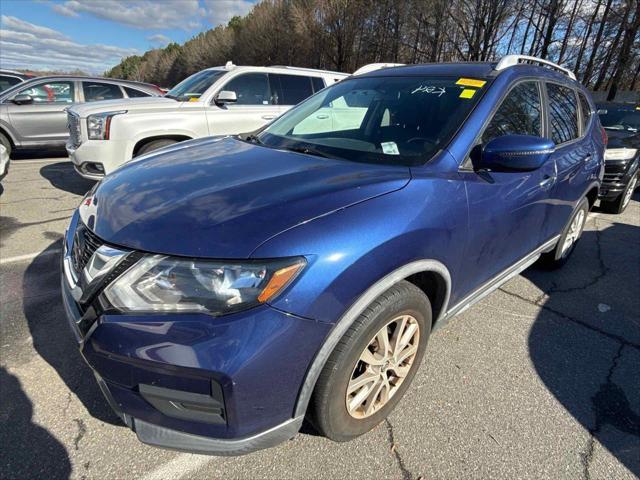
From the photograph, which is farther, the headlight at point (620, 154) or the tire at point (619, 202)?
the tire at point (619, 202)

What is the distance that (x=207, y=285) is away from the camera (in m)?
1.39

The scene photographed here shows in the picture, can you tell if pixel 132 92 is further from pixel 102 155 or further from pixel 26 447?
pixel 26 447

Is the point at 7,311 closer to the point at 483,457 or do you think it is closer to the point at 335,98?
the point at 335,98

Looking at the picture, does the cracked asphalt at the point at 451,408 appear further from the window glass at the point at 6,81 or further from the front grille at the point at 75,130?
the window glass at the point at 6,81

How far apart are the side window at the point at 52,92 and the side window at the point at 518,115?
29.9 feet

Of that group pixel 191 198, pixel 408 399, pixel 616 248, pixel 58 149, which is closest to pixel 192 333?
pixel 191 198

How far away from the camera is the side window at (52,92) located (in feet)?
26.8

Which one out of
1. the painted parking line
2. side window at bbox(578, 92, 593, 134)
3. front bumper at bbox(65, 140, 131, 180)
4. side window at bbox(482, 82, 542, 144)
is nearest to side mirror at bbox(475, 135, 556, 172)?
side window at bbox(482, 82, 542, 144)

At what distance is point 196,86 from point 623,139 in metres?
7.01

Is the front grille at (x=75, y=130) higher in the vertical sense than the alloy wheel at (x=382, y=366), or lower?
higher

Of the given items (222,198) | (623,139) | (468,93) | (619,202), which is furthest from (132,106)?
(623,139)

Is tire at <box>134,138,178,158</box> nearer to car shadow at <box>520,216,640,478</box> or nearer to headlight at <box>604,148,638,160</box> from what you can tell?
car shadow at <box>520,216,640,478</box>

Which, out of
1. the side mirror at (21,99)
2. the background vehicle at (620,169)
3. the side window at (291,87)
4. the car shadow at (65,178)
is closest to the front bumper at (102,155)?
the car shadow at (65,178)

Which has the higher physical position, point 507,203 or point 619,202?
point 507,203
